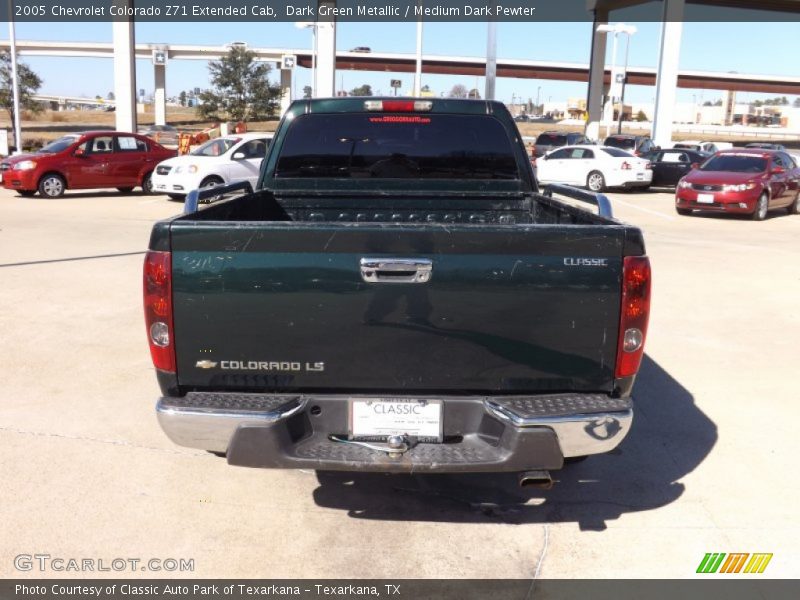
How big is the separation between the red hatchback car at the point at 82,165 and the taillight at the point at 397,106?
55.4 feet

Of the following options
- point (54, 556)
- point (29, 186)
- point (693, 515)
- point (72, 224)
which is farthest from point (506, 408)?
point (29, 186)

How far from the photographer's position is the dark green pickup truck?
11.5ft

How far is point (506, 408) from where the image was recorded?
3607 millimetres

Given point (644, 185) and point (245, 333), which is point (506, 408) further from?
point (644, 185)

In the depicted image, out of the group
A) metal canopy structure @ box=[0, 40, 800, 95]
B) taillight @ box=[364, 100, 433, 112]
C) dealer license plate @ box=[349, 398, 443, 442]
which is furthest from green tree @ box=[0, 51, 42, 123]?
dealer license plate @ box=[349, 398, 443, 442]

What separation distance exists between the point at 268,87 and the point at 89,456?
5725 centimetres

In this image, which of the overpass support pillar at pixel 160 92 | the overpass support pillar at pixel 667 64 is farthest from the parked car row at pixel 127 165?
the overpass support pillar at pixel 160 92

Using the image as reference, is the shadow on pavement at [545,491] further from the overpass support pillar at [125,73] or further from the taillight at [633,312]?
the overpass support pillar at [125,73]

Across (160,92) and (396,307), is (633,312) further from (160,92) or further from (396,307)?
(160,92)

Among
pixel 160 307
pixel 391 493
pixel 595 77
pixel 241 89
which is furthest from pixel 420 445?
pixel 241 89

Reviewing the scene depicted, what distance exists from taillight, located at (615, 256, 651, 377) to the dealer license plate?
0.86 metres

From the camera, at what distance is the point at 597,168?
2497 centimetres

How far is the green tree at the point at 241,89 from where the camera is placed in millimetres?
58469

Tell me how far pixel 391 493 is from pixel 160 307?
1788mm
